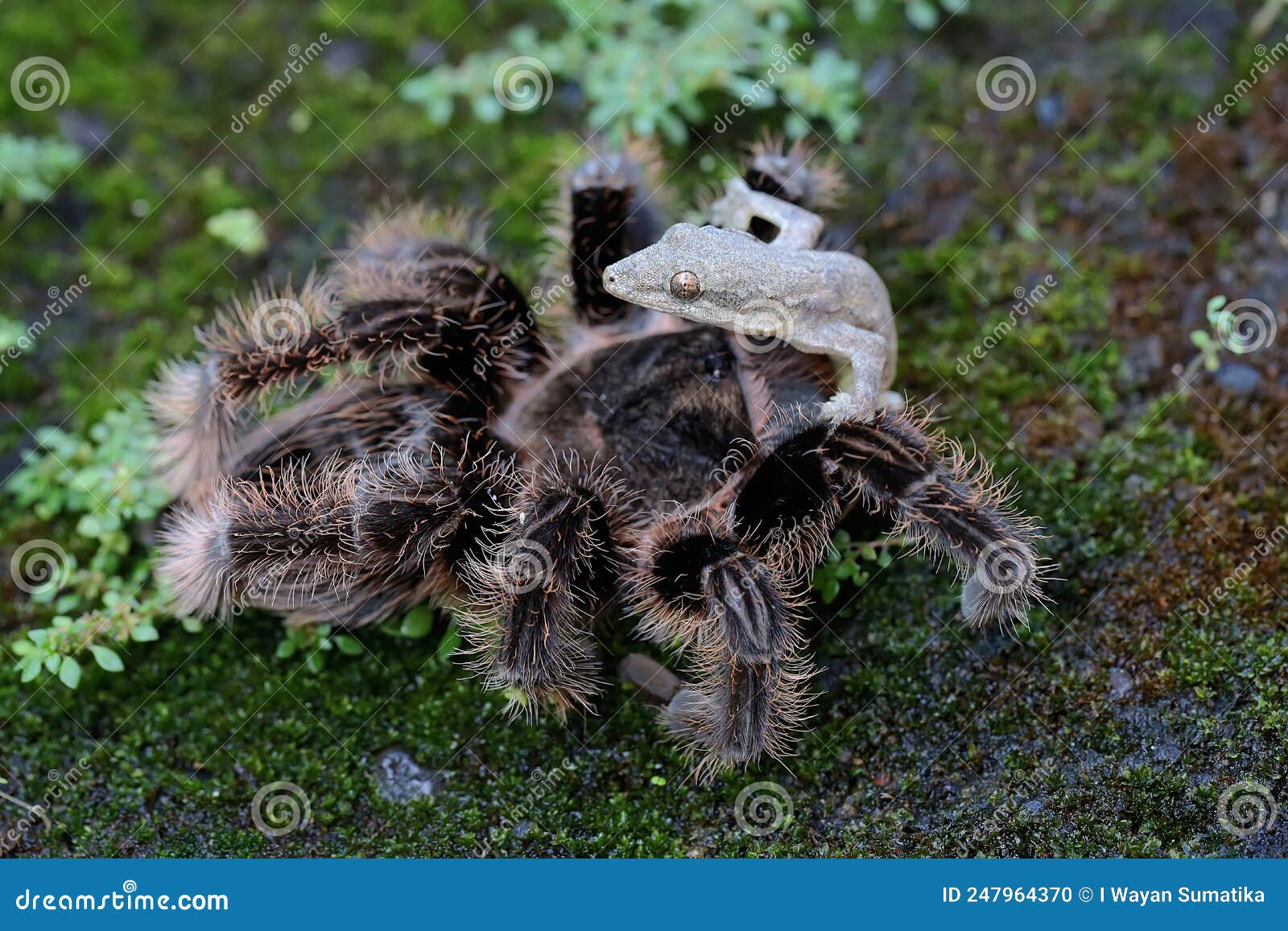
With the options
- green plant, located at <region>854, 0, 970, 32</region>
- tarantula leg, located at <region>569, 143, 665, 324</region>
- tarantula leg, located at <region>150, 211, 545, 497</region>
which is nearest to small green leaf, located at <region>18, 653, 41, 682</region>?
tarantula leg, located at <region>150, 211, 545, 497</region>

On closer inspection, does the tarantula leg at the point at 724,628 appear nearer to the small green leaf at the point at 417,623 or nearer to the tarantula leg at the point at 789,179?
the small green leaf at the point at 417,623

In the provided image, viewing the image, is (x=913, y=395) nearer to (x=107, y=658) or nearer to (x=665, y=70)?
(x=665, y=70)

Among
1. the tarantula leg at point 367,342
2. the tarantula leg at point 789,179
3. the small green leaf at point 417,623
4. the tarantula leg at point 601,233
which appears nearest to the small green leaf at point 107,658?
the tarantula leg at point 367,342

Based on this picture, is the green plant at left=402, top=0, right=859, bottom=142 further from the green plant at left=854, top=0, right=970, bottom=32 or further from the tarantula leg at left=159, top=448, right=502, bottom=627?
the tarantula leg at left=159, top=448, right=502, bottom=627

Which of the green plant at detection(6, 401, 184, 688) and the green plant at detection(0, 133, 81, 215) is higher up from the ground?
the green plant at detection(0, 133, 81, 215)

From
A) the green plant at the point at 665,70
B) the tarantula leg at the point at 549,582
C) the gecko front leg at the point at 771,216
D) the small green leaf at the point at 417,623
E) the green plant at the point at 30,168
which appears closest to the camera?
the tarantula leg at the point at 549,582

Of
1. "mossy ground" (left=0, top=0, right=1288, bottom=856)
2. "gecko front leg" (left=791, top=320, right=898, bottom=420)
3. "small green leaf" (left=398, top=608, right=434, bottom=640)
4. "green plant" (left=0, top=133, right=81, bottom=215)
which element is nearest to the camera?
"gecko front leg" (left=791, top=320, right=898, bottom=420)

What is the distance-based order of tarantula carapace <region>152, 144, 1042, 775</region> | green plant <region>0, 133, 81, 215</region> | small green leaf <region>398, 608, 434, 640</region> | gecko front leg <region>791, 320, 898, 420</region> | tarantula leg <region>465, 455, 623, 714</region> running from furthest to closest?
green plant <region>0, 133, 81, 215</region>
small green leaf <region>398, 608, 434, 640</region>
gecko front leg <region>791, 320, 898, 420</region>
tarantula carapace <region>152, 144, 1042, 775</region>
tarantula leg <region>465, 455, 623, 714</region>

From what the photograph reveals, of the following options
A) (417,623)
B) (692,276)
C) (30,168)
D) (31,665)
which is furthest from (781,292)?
(30,168)
